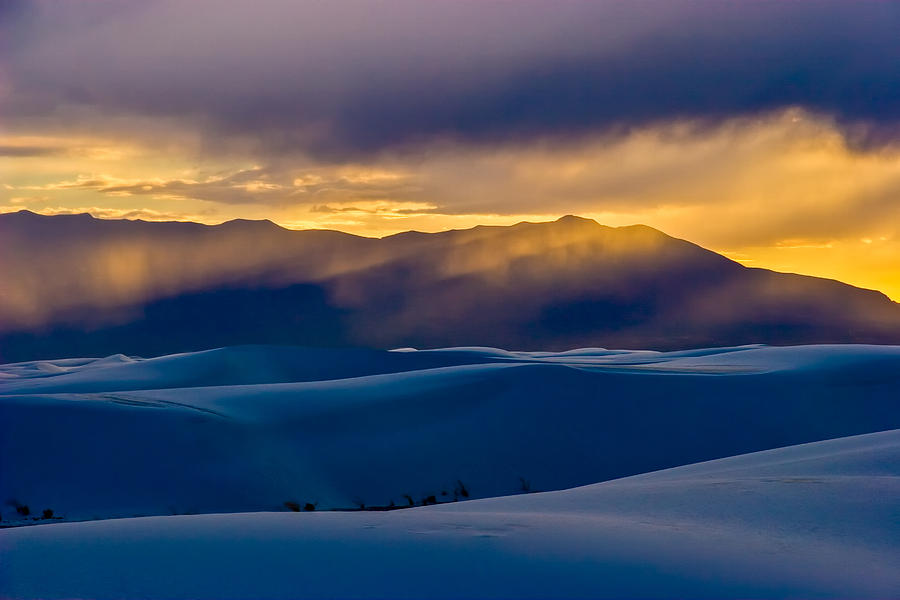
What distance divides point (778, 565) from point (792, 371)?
11.3 m

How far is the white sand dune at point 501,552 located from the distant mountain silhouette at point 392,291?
99.6 m

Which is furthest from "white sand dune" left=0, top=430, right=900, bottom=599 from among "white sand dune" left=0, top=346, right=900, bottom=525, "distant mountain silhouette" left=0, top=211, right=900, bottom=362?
"distant mountain silhouette" left=0, top=211, right=900, bottom=362

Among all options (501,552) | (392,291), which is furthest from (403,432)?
(392,291)

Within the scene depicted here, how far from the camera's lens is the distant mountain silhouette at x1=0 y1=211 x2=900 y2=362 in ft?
394

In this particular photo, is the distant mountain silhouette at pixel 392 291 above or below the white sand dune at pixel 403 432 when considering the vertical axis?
above

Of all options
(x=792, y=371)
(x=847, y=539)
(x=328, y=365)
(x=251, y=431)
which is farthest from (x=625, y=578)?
(x=328, y=365)

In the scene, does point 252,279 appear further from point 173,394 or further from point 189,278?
point 173,394

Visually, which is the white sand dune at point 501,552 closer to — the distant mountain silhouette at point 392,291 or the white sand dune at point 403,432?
the white sand dune at point 403,432

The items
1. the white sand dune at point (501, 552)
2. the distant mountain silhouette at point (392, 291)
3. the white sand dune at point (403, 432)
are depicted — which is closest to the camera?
the white sand dune at point (501, 552)

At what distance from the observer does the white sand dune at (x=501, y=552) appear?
10.8 feet

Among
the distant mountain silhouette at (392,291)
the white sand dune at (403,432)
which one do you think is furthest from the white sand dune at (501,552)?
the distant mountain silhouette at (392,291)

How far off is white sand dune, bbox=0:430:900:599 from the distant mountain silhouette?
99619 millimetres

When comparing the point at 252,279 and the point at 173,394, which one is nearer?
the point at 173,394

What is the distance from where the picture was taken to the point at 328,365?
20.8m
